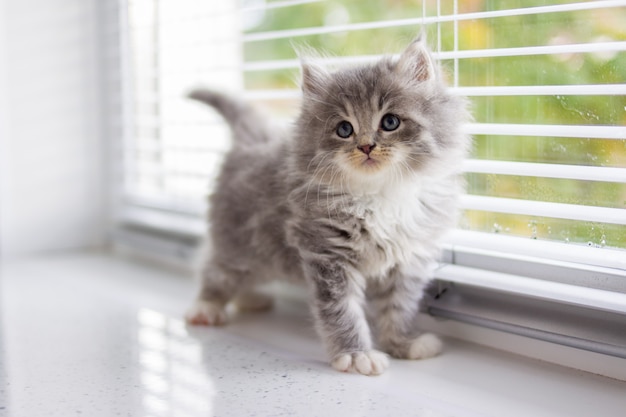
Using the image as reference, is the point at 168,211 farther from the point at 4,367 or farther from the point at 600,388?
the point at 600,388

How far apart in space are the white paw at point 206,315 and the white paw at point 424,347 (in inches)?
19.8

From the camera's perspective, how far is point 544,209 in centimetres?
136

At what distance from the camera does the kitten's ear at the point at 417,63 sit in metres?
1.32

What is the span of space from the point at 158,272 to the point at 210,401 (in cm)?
103

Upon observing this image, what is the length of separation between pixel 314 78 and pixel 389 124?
200 millimetres

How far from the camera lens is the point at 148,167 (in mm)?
2371

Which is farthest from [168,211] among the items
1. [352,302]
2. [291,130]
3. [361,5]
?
[361,5]

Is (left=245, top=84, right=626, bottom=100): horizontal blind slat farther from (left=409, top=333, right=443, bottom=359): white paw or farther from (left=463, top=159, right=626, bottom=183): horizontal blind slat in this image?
(left=409, top=333, right=443, bottom=359): white paw

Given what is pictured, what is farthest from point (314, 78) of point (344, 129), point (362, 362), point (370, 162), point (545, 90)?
point (362, 362)

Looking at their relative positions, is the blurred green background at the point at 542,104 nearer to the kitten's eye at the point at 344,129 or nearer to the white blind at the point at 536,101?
the white blind at the point at 536,101

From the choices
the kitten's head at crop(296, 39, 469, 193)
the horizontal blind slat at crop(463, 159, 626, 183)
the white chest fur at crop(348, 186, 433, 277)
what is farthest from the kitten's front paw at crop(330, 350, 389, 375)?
the horizontal blind slat at crop(463, 159, 626, 183)

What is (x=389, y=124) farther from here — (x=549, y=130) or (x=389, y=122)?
(x=549, y=130)

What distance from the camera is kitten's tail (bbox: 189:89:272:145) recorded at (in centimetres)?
179

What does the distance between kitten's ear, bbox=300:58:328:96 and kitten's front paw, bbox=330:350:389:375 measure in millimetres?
533
